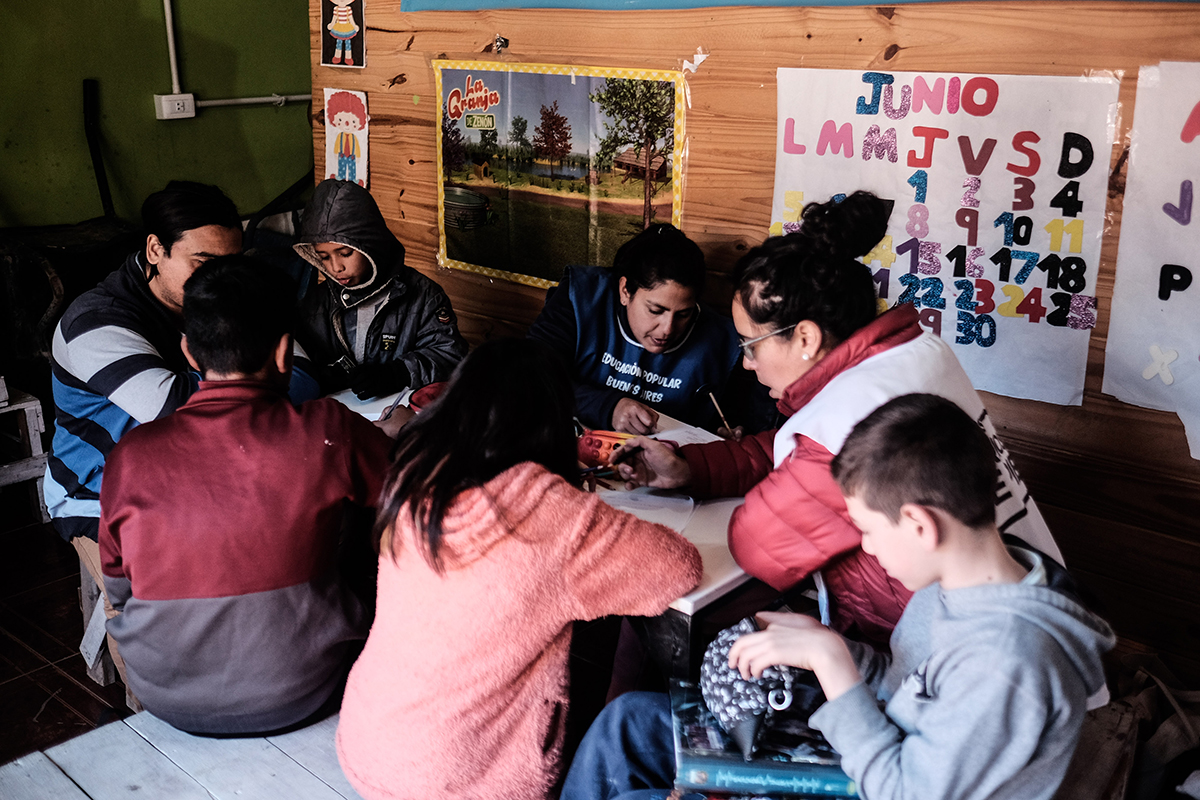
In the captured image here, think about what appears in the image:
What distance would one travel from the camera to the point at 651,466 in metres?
1.92

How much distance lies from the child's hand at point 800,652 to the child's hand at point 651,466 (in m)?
0.55

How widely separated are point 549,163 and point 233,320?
1.69 meters

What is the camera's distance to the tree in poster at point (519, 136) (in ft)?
10.6

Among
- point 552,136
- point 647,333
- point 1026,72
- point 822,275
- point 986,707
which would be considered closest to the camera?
point 986,707

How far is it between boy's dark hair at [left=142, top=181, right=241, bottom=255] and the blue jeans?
158 centimetres

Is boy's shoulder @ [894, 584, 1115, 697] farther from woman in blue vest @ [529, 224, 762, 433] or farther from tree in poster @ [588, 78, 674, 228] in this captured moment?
tree in poster @ [588, 78, 674, 228]

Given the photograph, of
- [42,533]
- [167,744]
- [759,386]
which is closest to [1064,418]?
[759,386]

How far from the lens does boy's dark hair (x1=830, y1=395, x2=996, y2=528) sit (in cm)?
117

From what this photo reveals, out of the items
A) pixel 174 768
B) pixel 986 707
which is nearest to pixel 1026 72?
pixel 986 707

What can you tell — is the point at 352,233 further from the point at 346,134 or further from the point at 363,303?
the point at 346,134

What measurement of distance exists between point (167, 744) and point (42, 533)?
2.19 metres

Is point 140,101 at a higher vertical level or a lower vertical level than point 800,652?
higher

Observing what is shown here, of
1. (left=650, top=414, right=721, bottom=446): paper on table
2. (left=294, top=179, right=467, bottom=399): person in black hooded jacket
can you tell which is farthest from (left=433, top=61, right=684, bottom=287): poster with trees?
(left=650, top=414, right=721, bottom=446): paper on table

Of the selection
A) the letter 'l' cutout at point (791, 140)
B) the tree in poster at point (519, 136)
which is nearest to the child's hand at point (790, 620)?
the letter 'l' cutout at point (791, 140)
